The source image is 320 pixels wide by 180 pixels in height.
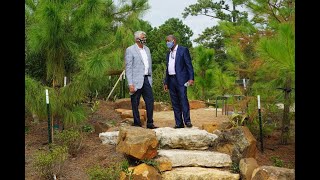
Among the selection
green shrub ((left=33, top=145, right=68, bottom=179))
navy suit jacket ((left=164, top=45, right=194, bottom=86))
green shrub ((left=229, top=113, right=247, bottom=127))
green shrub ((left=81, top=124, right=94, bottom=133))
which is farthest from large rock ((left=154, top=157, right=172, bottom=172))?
green shrub ((left=81, top=124, right=94, bottom=133))

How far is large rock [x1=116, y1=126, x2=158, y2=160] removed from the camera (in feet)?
20.6

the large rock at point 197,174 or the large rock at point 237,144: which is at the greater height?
the large rock at point 237,144

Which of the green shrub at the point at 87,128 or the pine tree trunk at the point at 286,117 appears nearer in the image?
the pine tree trunk at the point at 286,117

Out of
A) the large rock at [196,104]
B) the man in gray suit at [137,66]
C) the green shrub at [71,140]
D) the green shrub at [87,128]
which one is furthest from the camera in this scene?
the large rock at [196,104]

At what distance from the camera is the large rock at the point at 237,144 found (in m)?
6.85

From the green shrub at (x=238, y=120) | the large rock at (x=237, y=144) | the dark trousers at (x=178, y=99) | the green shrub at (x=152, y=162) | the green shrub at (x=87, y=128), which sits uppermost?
the dark trousers at (x=178, y=99)

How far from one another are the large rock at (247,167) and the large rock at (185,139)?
2.84 feet

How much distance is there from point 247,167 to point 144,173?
1.42 meters

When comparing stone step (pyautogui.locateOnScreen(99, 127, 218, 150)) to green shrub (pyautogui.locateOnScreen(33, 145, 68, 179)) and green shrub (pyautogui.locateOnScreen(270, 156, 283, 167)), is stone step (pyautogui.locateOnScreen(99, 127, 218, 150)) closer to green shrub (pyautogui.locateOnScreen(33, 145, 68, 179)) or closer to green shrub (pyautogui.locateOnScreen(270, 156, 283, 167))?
green shrub (pyautogui.locateOnScreen(270, 156, 283, 167))

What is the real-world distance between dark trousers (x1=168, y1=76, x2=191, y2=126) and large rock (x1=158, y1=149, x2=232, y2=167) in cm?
96

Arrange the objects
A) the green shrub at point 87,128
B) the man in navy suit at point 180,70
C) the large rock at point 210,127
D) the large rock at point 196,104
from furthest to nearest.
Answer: the large rock at point 196,104
the green shrub at point 87,128
the large rock at point 210,127
the man in navy suit at point 180,70

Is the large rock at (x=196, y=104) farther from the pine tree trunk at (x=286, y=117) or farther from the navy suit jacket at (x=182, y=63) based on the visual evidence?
the navy suit jacket at (x=182, y=63)

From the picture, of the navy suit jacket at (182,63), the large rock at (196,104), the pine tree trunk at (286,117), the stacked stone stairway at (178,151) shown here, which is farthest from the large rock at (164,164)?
the large rock at (196,104)

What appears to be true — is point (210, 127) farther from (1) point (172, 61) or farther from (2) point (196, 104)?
(2) point (196, 104)
